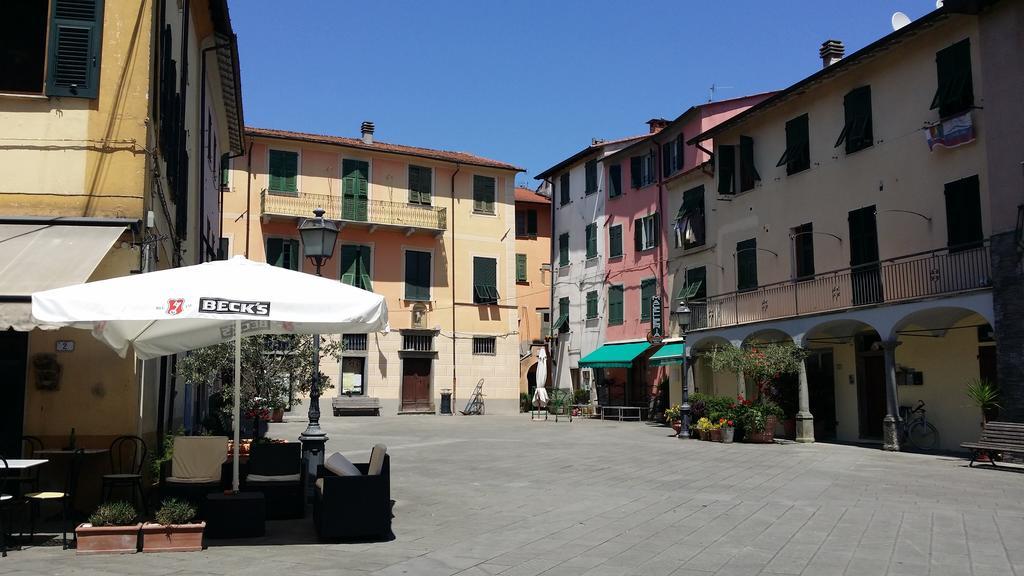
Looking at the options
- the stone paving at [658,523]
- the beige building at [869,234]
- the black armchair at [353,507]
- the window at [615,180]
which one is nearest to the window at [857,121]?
the beige building at [869,234]

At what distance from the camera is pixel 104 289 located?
7.14 meters

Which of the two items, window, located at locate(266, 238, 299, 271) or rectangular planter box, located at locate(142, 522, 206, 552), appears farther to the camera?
window, located at locate(266, 238, 299, 271)

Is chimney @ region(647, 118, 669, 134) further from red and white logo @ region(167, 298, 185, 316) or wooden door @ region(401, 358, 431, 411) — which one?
red and white logo @ region(167, 298, 185, 316)

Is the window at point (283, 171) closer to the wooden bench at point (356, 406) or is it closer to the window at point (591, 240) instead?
the wooden bench at point (356, 406)

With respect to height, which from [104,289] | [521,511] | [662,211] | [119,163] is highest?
[662,211]

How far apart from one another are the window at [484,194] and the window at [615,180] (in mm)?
6100

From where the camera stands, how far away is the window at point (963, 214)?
56.5ft

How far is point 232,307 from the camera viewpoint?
7250mm

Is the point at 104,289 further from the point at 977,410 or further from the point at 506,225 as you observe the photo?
the point at 506,225

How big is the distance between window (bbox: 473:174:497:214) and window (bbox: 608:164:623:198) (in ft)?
20.0

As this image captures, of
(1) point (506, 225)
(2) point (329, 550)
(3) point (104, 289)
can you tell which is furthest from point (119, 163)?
(1) point (506, 225)

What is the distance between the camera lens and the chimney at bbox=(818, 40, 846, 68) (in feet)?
85.5

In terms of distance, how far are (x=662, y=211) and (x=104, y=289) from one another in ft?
87.8

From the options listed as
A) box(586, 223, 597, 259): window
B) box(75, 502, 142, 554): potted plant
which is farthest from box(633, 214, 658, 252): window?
box(75, 502, 142, 554): potted plant
